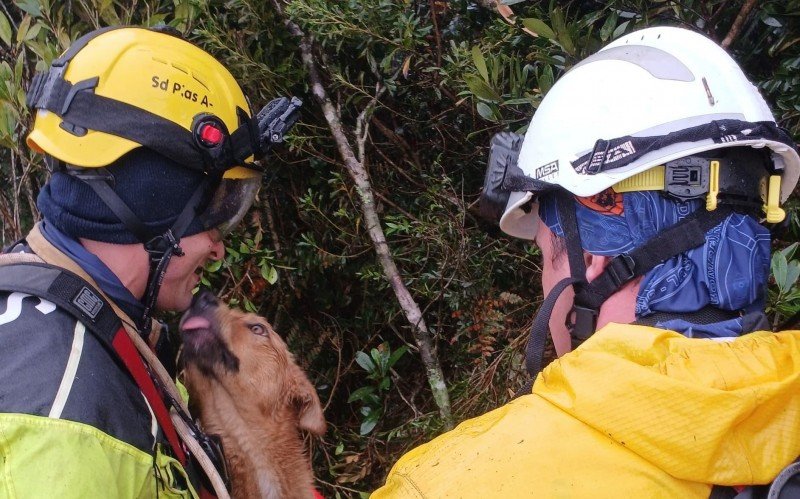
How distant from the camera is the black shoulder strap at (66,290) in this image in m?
1.95

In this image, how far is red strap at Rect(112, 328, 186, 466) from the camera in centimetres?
212

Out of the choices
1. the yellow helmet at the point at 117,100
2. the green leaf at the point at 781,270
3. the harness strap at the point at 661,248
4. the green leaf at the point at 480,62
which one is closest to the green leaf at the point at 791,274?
the green leaf at the point at 781,270

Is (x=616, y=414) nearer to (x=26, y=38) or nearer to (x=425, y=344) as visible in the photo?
(x=425, y=344)

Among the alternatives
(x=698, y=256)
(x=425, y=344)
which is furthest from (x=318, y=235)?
(x=698, y=256)

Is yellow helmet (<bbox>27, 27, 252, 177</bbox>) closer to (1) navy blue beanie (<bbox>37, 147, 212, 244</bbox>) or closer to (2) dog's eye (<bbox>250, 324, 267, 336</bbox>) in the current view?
(1) navy blue beanie (<bbox>37, 147, 212, 244</bbox>)

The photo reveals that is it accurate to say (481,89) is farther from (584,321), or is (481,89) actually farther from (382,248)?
(584,321)

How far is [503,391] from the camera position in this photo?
4.29 m

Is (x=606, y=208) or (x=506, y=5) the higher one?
(x=506, y=5)

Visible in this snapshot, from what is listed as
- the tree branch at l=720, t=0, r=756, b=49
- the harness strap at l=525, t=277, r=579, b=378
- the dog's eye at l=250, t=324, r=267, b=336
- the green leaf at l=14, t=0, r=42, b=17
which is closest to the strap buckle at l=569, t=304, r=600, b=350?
the harness strap at l=525, t=277, r=579, b=378

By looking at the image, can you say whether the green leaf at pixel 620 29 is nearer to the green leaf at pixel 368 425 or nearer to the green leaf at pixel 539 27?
the green leaf at pixel 539 27

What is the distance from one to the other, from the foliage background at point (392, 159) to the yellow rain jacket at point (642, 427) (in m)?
1.76

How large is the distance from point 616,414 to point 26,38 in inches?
162

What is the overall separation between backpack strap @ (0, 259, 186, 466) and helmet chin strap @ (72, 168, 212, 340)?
32 centimetres

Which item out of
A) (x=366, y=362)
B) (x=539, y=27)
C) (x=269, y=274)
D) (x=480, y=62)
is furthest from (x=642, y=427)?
(x=269, y=274)
